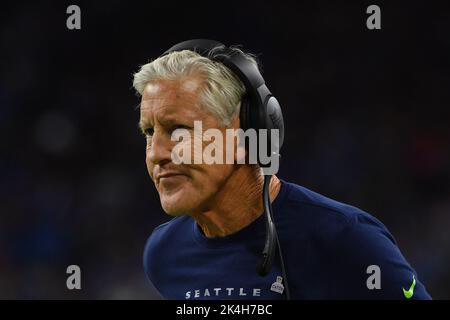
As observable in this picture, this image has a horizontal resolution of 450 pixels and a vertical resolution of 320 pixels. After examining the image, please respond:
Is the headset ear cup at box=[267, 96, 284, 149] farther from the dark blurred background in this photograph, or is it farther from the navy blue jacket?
the dark blurred background

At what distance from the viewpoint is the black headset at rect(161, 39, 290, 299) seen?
1945 mm

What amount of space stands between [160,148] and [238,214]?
1.14 feet

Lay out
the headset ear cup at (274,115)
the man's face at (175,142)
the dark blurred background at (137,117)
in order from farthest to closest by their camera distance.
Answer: the dark blurred background at (137,117), the headset ear cup at (274,115), the man's face at (175,142)

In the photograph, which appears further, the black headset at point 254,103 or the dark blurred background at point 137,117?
the dark blurred background at point 137,117

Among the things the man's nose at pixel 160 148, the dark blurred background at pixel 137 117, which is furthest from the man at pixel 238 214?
the dark blurred background at pixel 137 117

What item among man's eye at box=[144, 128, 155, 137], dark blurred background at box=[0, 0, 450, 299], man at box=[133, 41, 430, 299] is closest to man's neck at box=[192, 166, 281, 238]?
man at box=[133, 41, 430, 299]

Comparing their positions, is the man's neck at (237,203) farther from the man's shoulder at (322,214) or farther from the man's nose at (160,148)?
the man's nose at (160,148)

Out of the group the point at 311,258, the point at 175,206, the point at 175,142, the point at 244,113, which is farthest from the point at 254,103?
the point at 311,258

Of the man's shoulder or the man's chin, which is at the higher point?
the man's chin

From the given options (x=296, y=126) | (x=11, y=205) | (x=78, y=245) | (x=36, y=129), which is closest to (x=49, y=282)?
(x=78, y=245)

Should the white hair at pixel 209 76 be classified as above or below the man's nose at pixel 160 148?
above

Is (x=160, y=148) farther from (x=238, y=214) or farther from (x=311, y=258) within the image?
(x=311, y=258)

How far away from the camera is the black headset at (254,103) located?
1.95 m

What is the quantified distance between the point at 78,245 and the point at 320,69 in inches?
90.3
